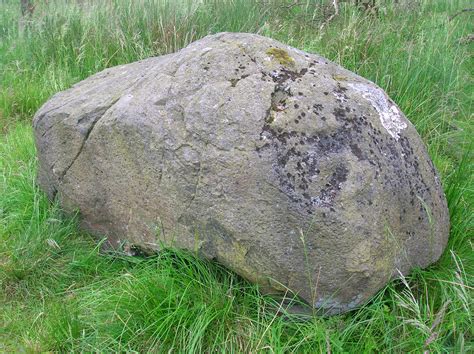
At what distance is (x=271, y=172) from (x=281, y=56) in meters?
0.67

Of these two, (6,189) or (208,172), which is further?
(6,189)

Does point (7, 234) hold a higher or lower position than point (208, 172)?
lower

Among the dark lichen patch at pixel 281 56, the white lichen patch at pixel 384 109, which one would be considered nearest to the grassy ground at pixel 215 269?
the white lichen patch at pixel 384 109

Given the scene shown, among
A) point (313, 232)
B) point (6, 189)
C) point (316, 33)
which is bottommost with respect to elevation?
point (6, 189)

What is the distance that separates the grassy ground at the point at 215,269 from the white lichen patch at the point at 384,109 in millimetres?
525

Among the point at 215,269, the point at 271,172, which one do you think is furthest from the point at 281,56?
the point at 215,269

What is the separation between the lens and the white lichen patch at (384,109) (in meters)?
2.39

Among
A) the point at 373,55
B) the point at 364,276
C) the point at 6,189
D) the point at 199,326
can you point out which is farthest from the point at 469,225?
the point at 6,189

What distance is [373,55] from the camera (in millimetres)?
4238

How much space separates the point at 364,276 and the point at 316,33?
3.12 m

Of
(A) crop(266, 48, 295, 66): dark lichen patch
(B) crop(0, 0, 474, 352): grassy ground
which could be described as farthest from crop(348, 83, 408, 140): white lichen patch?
(B) crop(0, 0, 474, 352): grassy ground

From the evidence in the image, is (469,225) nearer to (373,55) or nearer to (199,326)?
(199,326)

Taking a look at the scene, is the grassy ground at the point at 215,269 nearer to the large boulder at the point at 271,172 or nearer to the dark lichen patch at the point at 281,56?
the large boulder at the point at 271,172

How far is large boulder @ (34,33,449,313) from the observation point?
7.03 feet
